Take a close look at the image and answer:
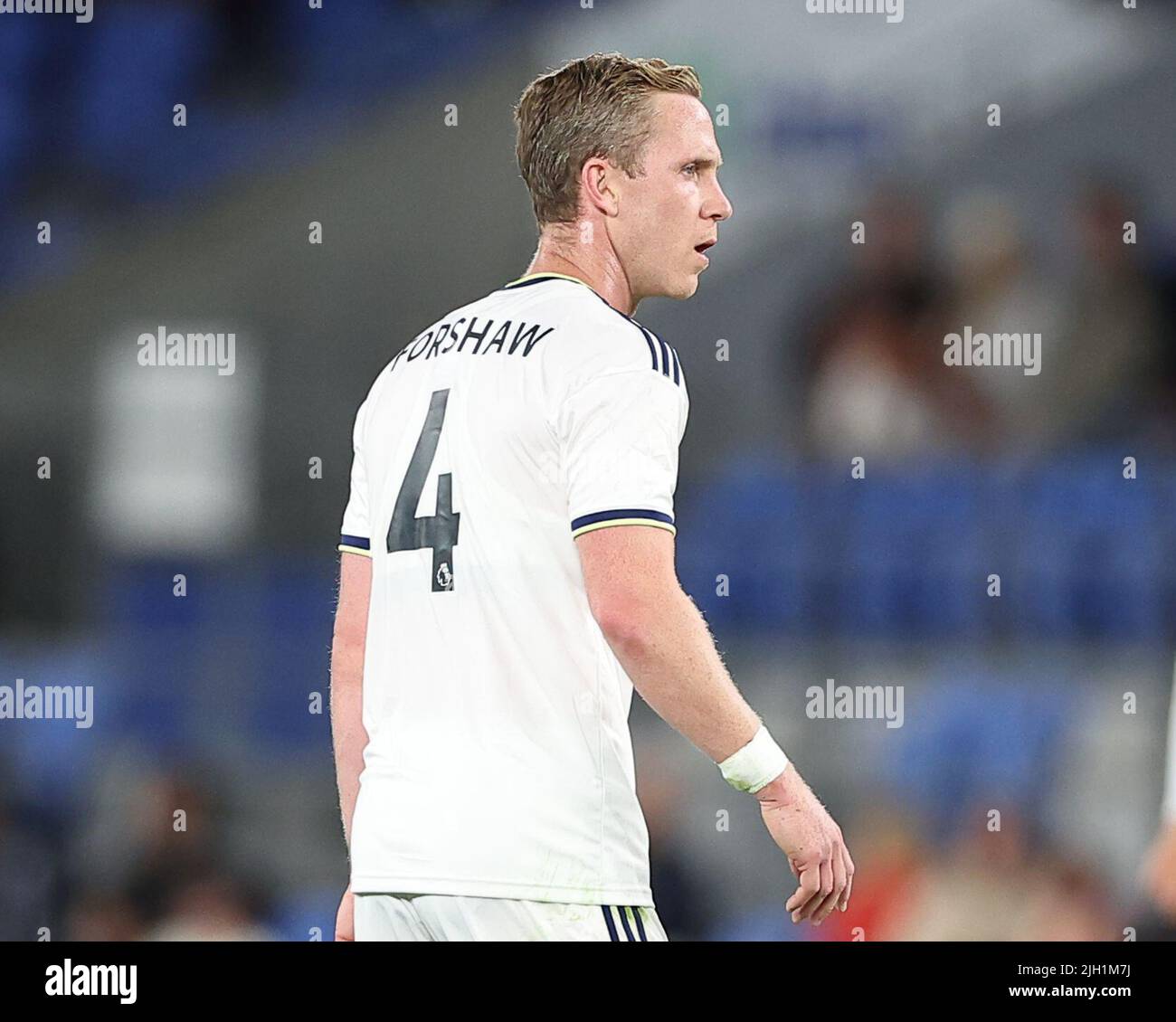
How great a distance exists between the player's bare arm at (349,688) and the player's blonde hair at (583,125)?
576mm

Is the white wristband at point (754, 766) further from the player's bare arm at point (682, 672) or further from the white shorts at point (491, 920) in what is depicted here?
the white shorts at point (491, 920)

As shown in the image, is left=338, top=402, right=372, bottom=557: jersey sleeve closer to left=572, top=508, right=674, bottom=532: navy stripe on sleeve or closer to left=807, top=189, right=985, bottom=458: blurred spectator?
left=572, top=508, right=674, bottom=532: navy stripe on sleeve

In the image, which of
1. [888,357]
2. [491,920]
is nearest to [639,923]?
[491,920]

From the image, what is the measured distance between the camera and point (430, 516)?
2.13 metres

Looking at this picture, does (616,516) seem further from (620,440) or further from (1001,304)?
(1001,304)

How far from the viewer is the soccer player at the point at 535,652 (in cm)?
202

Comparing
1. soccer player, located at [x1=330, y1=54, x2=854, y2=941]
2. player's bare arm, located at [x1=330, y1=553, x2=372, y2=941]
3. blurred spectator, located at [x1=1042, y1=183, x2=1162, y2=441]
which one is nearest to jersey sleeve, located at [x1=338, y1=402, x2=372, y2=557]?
player's bare arm, located at [x1=330, y1=553, x2=372, y2=941]

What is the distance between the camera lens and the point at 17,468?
579 cm

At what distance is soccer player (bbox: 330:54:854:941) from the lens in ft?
6.61

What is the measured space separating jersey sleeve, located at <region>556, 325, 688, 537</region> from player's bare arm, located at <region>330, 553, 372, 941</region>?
1.40 feet

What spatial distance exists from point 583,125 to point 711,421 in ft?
11.5
